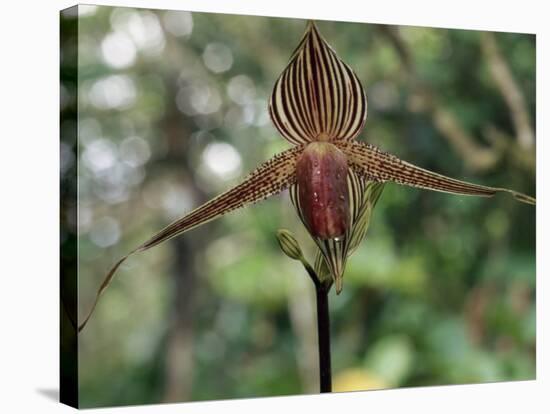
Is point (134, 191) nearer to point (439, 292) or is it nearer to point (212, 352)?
point (212, 352)

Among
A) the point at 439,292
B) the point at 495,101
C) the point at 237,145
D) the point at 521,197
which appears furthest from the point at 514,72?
the point at 237,145

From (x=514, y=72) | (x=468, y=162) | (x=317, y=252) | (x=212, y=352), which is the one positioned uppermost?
(x=514, y=72)

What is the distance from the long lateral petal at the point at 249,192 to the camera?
324 cm

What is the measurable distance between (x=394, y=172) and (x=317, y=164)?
0.28 meters

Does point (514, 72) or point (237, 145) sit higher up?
point (514, 72)

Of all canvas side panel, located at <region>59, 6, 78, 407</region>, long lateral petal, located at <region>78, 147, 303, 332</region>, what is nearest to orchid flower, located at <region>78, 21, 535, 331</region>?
long lateral petal, located at <region>78, 147, 303, 332</region>

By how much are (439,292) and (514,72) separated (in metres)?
0.77

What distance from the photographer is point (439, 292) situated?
3.65m

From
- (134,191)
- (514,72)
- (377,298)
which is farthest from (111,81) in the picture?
(514,72)

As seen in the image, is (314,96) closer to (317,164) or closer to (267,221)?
(317,164)

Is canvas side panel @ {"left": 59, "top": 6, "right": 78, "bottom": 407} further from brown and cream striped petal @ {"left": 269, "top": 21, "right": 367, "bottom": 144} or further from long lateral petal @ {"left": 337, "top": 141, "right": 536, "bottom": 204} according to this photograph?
long lateral petal @ {"left": 337, "top": 141, "right": 536, "bottom": 204}

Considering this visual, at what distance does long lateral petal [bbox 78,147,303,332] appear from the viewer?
3238mm

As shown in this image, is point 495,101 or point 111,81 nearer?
point 111,81

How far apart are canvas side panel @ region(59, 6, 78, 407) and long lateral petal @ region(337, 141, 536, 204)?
0.77 m
